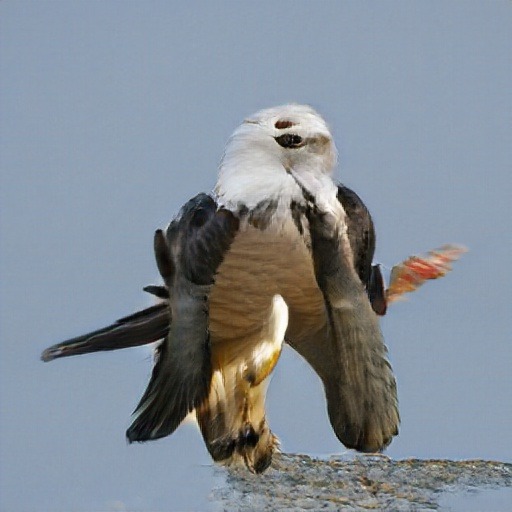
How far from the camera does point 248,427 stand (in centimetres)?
305

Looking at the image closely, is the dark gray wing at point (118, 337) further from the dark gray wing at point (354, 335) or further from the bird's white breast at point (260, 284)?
the dark gray wing at point (354, 335)

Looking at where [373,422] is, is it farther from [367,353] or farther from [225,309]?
[225,309]

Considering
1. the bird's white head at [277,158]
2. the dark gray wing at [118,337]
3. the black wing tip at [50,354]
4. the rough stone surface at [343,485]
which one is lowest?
the rough stone surface at [343,485]

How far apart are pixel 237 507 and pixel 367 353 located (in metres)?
0.63

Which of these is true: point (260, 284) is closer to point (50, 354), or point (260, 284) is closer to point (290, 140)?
point (290, 140)

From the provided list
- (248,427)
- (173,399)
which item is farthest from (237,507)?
(173,399)

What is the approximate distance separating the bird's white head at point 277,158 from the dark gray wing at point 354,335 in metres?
0.13

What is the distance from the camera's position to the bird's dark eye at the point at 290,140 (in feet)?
9.39

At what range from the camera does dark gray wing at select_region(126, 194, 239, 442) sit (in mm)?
2783

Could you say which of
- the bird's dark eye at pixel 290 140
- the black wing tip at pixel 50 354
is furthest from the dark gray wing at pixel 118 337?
the bird's dark eye at pixel 290 140

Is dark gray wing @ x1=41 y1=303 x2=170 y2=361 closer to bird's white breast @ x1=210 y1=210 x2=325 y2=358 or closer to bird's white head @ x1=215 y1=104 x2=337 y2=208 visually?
bird's white breast @ x1=210 y1=210 x2=325 y2=358

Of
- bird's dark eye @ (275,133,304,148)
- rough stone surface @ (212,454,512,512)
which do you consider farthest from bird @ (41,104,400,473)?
rough stone surface @ (212,454,512,512)

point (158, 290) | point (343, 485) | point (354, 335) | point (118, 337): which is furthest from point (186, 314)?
point (343, 485)

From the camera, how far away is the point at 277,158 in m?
2.86
